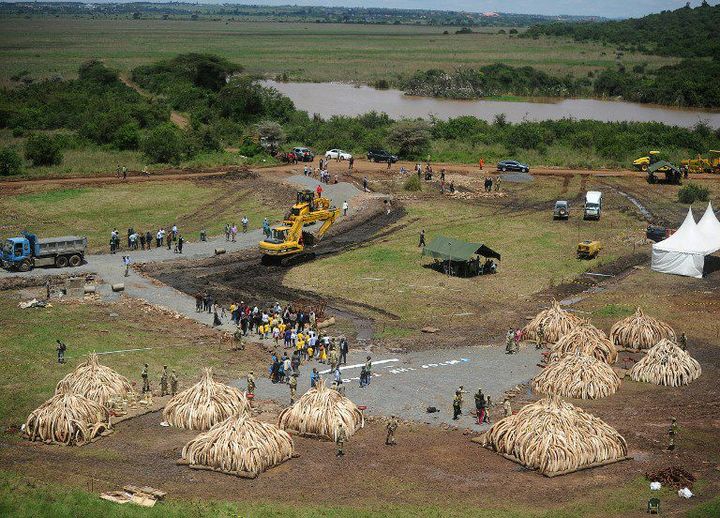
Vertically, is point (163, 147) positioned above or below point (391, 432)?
above

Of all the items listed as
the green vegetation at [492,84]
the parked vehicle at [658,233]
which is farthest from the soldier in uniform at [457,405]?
the green vegetation at [492,84]

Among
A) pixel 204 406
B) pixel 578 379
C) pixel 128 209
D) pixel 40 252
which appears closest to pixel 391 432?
pixel 204 406

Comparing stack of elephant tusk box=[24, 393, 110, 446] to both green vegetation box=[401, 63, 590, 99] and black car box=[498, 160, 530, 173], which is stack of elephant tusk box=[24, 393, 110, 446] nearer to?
black car box=[498, 160, 530, 173]

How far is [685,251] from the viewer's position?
52219 mm

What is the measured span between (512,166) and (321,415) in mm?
54463

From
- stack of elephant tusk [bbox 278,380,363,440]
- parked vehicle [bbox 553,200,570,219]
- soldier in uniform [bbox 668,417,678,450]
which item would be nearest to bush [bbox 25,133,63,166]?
parked vehicle [bbox 553,200,570,219]

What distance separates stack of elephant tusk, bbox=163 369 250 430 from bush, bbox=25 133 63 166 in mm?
53696

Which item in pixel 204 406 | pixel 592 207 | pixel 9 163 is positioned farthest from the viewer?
pixel 9 163

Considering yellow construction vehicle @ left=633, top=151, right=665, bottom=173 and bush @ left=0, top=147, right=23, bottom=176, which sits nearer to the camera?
bush @ left=0, top=147, right=23, bottom=176

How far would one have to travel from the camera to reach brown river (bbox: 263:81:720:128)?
400 feet

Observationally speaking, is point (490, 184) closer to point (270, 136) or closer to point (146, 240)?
point (270, 136)

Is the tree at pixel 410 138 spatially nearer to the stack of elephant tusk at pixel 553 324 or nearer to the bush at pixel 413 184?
the bush at pixel 413 184

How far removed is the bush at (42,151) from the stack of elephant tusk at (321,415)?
182ft

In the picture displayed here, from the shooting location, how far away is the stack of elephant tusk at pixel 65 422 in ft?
99.2
